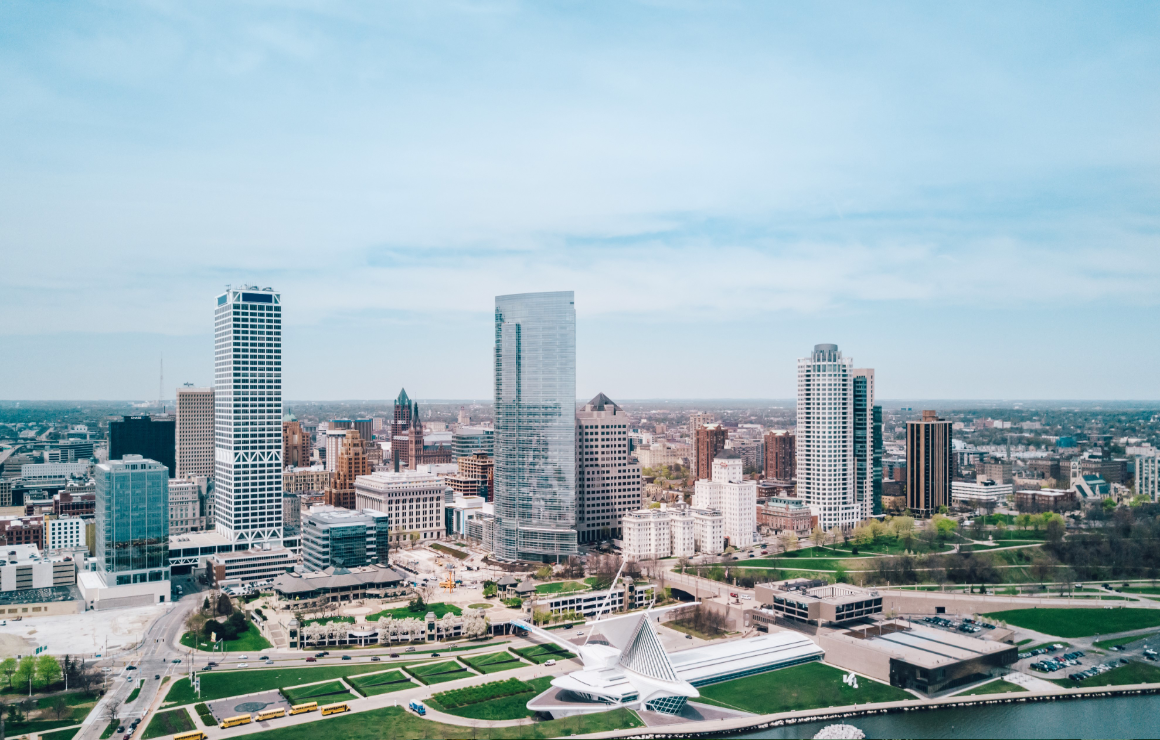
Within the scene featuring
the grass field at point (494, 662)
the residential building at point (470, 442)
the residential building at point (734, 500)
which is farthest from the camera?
the residential building at point (470, 442)

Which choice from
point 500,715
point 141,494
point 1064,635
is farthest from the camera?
point 141,494

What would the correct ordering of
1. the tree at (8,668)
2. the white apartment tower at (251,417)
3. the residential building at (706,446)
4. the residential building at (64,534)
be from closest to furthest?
the tree at (8,668) < the white apartment tower at (251,417) < the residential building at (64,534) < the residential building at (706,446)

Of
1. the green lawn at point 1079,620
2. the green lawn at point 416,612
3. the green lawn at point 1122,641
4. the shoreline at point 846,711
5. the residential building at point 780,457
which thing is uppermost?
the residential building at point 780,457

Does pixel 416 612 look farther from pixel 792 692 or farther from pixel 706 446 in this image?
pixel 706 446

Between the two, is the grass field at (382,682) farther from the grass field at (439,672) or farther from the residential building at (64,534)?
the residential building at (64,534)

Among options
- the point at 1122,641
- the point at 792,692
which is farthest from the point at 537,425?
the point at 1122,641

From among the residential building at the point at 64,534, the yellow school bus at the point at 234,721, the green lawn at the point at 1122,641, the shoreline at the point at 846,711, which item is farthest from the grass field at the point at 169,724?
the green lawn at the point at 1122,641

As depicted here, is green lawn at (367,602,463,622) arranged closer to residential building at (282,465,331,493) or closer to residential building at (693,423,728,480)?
residential building at (282,465,331,493)

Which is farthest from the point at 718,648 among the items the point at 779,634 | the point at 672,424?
the point at 672,424

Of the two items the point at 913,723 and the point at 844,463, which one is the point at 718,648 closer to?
the point at 913,723
